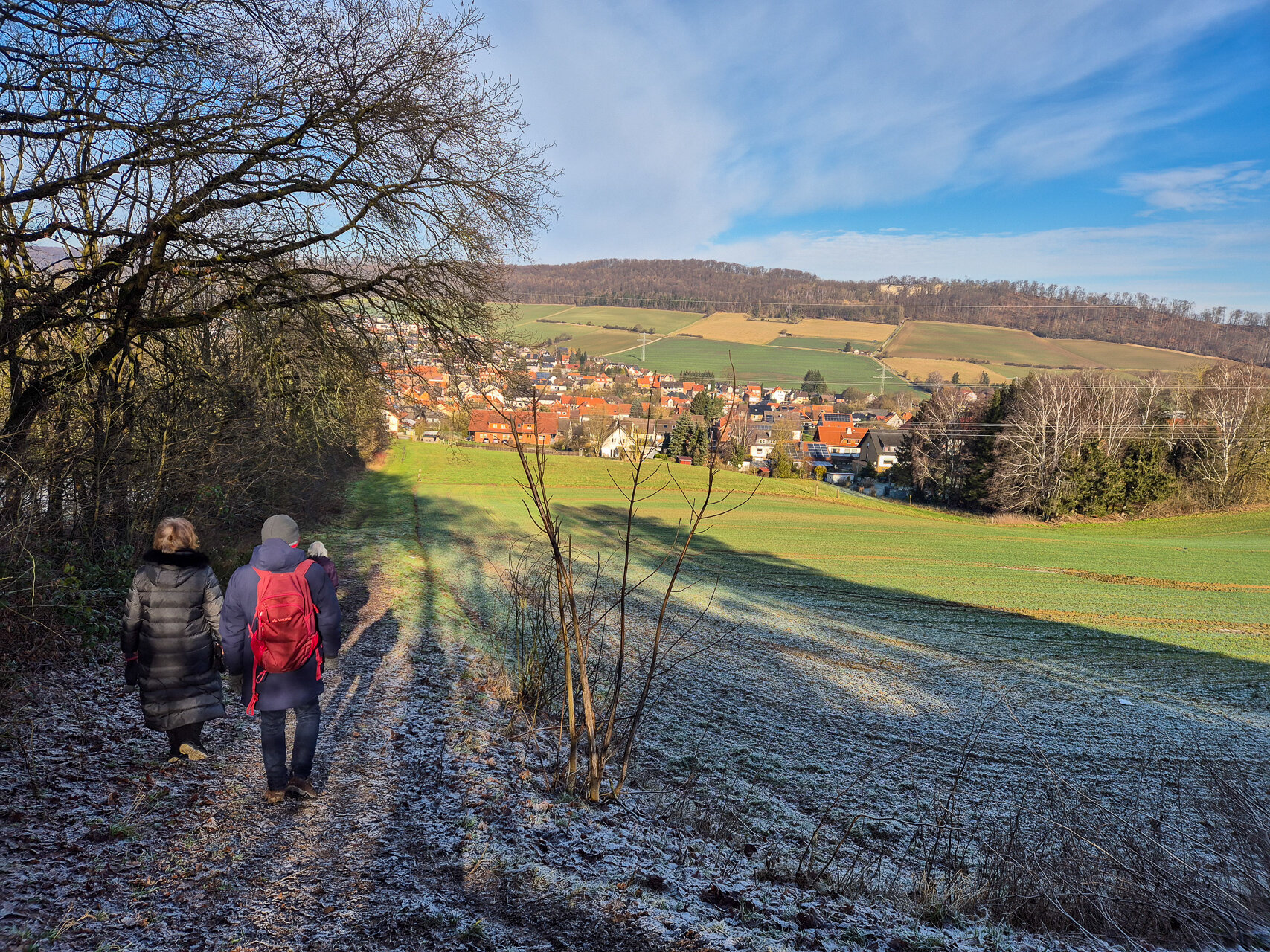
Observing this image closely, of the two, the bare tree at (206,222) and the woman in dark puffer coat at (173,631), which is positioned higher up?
the bare tree at (206,222)

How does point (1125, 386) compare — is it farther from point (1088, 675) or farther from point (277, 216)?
point (277, 216)

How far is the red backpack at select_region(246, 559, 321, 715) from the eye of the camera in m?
4.06

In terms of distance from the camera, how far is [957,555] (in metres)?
30.2

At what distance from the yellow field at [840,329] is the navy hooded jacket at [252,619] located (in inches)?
5030

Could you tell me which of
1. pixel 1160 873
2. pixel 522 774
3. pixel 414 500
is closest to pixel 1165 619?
pixel 1160 873

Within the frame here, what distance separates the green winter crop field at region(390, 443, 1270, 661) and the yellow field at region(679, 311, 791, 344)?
70404 millimetres

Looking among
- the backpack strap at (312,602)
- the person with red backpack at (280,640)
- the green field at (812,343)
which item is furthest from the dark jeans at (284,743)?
the green field at (812,343)

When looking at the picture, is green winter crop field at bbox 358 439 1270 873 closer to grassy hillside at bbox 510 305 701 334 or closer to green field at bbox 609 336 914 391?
grassy hillside at bbox 510 305 701 334

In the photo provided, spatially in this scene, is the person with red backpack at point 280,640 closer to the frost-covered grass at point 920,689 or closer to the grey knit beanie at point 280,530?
the grey knit beanie at point 280,530

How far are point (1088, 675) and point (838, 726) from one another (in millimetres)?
7677

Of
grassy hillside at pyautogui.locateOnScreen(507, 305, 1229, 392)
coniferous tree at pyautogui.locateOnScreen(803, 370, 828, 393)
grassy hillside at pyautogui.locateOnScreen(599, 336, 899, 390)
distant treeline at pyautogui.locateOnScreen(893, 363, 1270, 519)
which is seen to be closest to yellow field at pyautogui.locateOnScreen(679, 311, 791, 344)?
grassy hillside at pyautogui.locateOnScreen(507, 305, 1229, 392)

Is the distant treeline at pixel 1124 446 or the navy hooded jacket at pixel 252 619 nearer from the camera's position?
the navy hooded jacket at pixel 252 619

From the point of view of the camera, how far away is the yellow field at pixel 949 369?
90000 mm

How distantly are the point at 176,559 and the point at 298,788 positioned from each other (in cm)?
171
